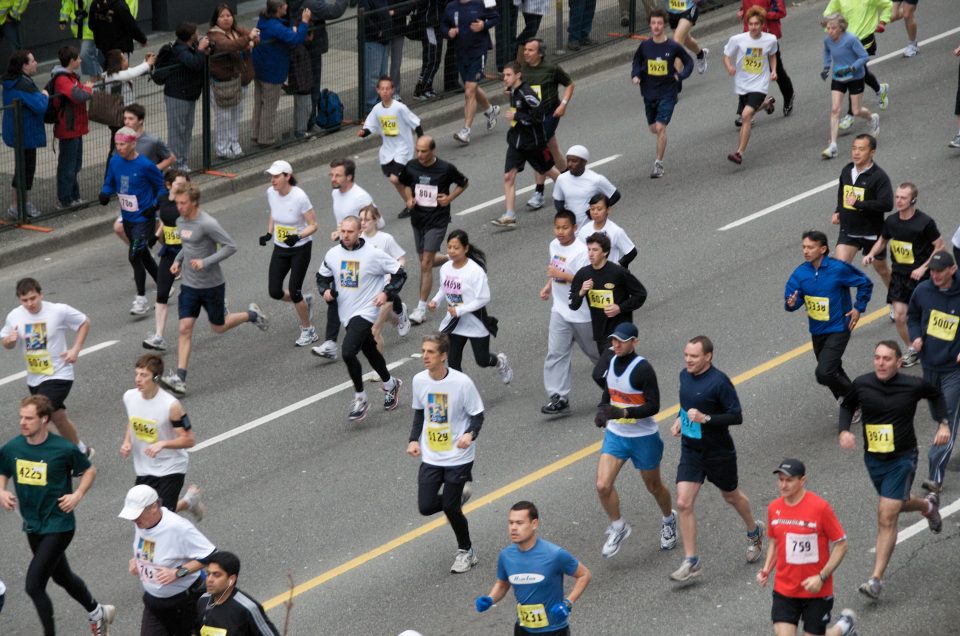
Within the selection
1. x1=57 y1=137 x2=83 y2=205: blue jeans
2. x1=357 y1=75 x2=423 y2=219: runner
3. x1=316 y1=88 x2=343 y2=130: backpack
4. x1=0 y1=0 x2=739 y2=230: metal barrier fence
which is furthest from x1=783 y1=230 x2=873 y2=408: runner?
x1=316 y1=88 x2=343 y2=130: backpack

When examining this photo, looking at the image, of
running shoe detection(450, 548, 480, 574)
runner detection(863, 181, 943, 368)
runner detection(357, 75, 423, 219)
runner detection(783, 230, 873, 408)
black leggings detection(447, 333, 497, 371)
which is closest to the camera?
running shoe detection(450, 548, 480, 574)

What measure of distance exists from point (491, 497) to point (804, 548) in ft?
11.7

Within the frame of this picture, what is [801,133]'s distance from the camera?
21234mm

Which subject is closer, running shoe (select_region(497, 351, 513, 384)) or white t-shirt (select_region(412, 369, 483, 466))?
white t-shirt (select_region(412, 369, 483, 466))

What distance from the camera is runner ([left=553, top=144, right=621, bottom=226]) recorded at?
15969 millimetres

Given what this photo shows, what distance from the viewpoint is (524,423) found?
14.4 metres

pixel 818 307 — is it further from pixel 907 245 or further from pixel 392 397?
pixel 392 397

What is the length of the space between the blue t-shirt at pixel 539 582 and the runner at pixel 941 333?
151 inches

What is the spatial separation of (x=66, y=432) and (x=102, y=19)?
32.5 feet

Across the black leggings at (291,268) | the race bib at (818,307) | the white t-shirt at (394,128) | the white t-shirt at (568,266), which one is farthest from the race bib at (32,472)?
the white t-shirt at (394,128)

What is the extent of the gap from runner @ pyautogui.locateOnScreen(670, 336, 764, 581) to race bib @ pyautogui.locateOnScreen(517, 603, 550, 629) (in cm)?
195

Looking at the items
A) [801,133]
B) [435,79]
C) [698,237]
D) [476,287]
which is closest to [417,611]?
[476,287]

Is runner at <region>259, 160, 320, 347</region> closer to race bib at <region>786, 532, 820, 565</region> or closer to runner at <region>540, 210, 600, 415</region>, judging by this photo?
A: runner at <region>540, 210, 600, 415</region>

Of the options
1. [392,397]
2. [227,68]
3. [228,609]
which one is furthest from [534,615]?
[227,68]
